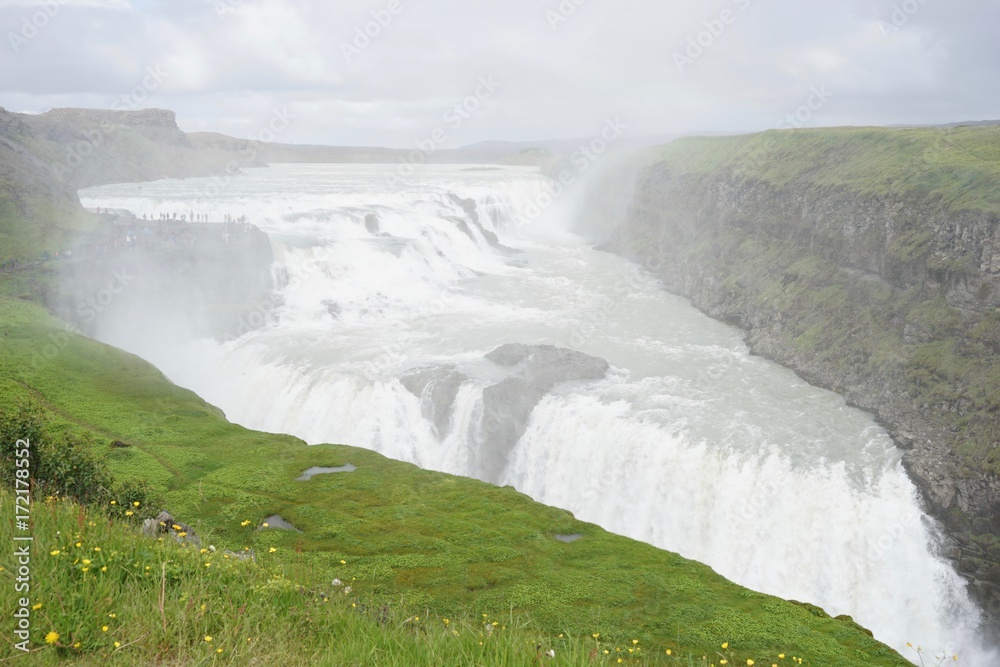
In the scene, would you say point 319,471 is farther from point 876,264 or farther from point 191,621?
point 876,264

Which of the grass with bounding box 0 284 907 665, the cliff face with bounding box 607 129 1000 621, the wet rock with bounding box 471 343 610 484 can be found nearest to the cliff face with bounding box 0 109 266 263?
the grass with bounding box 0 284 907 665

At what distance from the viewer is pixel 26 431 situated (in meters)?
13.8

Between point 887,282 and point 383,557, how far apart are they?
32540 millimetres

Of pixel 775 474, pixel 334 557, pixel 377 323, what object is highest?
pixel 377 323

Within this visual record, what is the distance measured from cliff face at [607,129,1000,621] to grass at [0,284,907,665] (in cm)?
909

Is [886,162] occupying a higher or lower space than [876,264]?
higher

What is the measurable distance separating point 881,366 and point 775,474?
36.2ft

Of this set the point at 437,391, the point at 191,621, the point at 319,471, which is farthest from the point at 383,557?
the point at 437,391

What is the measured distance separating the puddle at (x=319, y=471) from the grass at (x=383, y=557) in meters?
0.28

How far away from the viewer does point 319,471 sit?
2250cm

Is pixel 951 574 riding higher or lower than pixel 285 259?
lower

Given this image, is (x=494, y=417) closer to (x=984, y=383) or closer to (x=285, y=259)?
(x=984, y=383)

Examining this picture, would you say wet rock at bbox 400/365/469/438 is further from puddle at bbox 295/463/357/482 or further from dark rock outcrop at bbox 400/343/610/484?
puddle at bbox 295/463/357/482

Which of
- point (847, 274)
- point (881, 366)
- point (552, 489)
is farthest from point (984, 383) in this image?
point (552, 489)
